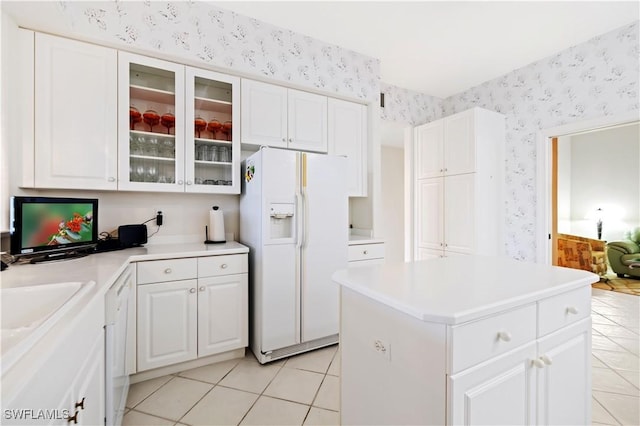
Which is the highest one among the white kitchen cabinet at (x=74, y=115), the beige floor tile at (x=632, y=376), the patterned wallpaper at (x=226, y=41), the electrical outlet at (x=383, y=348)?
the patterned wallpaper at (x=226, y=41)

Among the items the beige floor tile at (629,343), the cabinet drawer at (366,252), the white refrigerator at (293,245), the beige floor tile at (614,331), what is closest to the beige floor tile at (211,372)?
the white refrigerator at (293,245)

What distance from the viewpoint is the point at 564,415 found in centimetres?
117

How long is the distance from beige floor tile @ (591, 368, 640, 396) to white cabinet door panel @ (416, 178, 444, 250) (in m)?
1.75

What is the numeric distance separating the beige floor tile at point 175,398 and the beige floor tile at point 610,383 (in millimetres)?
2601

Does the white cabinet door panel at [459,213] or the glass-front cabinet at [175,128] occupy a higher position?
the glass-front cabinet at [175,128]

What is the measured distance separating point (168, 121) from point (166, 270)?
46.2 inches

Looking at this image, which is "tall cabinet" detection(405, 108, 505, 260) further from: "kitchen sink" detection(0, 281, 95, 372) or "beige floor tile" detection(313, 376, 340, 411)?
"kitchen sink" detection(0, 281, 95, 372)

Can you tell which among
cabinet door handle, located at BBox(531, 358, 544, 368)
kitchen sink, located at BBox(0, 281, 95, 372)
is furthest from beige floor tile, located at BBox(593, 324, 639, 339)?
kitchen sink, located at BBox(0, 281, 95, 372)

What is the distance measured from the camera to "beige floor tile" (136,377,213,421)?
1.67 meters

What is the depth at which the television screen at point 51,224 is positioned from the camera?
153 cm

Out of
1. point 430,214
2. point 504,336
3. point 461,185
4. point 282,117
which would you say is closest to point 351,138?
point 282,117

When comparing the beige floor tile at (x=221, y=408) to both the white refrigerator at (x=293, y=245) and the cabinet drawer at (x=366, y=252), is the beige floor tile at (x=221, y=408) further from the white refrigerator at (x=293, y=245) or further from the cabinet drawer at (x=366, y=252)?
the cabinet drawer at (x=366, y=252)

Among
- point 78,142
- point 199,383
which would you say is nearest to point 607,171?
point 199,383

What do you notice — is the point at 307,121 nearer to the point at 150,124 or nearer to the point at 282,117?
the point at 282,117
